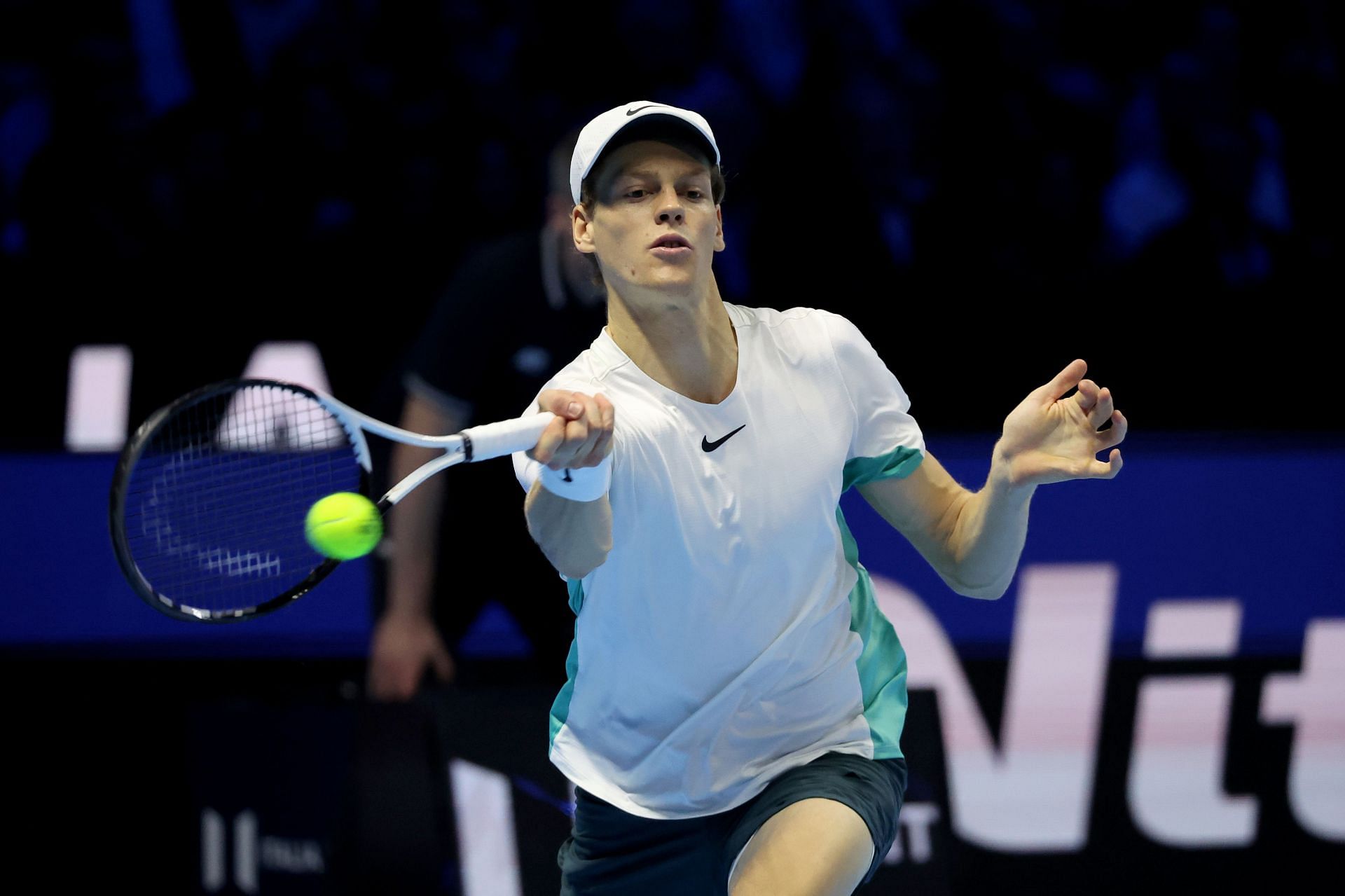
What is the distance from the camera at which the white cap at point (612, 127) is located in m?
2.88

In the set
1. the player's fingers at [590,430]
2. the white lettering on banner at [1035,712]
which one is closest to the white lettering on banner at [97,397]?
the white lettering on banner at [1035,712]

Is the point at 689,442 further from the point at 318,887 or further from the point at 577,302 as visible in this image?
the point at 318,887

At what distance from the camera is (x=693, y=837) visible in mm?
2869

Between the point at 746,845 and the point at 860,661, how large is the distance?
1.39 feet

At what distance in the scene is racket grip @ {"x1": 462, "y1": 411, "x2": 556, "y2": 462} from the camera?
2.44 metres

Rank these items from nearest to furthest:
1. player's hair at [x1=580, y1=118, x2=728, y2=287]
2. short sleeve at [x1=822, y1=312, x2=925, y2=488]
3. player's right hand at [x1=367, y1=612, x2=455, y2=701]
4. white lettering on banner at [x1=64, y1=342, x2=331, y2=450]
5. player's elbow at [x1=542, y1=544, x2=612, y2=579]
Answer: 1. player's elbow at [x1=542, y1=544, x2=612, y2=579]
2. player's hair at [x1=580, y1=118, x2=728, y2=287]
3. short sleeve at [x1=822, y1=312, x2=925, y2=488]
4. player's right hand at [x1=367, y1=612, x2=455, y2=701]
5. white lettering on banner at [x1=64, y1=342, x2=331, y2=450]

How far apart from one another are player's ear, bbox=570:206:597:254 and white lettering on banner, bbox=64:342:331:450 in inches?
90.1

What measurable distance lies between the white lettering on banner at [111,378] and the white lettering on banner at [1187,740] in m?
2.77

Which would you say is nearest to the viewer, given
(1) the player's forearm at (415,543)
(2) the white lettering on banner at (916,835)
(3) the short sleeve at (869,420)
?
(3) the short sleeve at (869,420)

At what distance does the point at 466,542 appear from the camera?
4980 millimetres

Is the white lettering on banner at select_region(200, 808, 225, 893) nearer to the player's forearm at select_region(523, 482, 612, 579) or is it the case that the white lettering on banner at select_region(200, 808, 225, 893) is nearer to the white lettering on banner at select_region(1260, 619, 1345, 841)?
the player's forearm at select_region(523, 482, 612, 579)

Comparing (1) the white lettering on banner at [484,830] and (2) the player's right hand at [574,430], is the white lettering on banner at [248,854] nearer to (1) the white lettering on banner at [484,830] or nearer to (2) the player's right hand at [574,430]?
(1) the white lettering on banner at [484,830]

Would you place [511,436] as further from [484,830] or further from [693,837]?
[484,830]

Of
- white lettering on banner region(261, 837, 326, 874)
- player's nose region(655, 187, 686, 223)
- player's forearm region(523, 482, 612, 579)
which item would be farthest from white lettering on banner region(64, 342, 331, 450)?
player's forearm region(523, 482, 612, 579)
